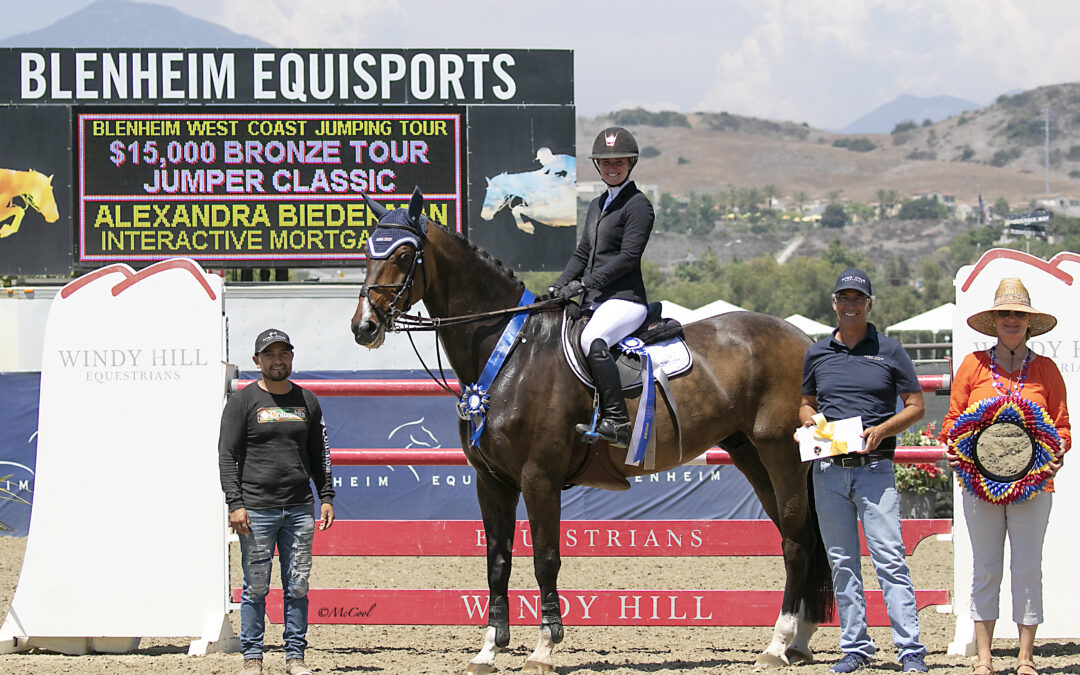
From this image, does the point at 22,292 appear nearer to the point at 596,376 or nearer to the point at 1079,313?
the point at 596,376

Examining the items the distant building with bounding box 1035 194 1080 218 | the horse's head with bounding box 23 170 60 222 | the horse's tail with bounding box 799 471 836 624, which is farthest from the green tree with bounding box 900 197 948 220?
the horse's tail with bounding box 799 471 836 624

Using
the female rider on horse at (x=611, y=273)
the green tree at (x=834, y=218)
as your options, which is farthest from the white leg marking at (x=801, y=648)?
the green tree at (x=834, y=218)

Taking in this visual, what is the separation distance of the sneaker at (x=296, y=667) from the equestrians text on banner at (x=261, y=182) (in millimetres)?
9152

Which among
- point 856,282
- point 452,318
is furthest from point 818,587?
point 452,318

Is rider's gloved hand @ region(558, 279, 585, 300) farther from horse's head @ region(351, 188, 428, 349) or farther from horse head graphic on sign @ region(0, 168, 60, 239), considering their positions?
horse head graphic on sign @ region(0, 168, 60, 239)

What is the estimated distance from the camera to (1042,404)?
214 inches

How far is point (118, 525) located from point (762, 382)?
3.78m

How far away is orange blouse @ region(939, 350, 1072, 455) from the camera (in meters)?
5.45

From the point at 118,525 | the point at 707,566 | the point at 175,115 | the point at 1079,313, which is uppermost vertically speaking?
the point at 175,115

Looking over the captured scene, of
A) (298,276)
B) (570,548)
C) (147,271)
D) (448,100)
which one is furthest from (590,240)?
(298,276)

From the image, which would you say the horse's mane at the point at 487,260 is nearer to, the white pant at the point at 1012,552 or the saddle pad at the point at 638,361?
the saddle pad at the point at 638,361

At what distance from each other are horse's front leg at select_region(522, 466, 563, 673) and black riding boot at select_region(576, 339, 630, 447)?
38 cm

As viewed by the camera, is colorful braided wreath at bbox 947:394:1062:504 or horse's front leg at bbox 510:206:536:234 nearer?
colorful braided wreath at bbox 947:394:1062:504

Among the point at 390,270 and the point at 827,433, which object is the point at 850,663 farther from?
the point at 390,270
